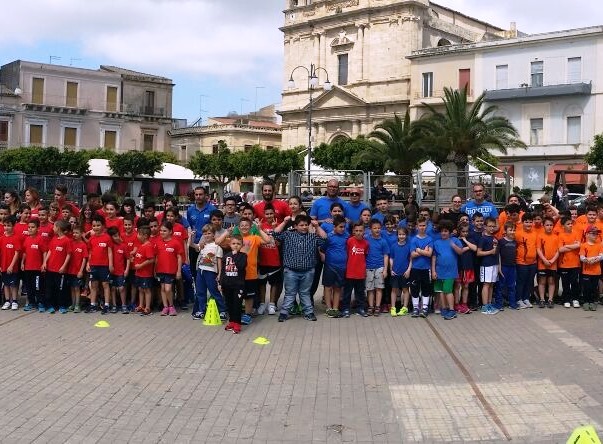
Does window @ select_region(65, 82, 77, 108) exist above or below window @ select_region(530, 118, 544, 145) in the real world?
above

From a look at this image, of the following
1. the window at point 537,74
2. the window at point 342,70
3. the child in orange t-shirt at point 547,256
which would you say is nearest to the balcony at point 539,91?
the window at point 537,74

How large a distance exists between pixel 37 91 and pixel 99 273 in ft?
172

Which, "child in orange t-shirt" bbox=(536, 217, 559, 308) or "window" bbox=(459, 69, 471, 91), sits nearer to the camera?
"child in orange t-shirt" bbox=(536, 217, 559, 308)

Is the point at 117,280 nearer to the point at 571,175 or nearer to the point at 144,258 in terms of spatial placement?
the point at 144,258

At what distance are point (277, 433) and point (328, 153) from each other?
132 feet

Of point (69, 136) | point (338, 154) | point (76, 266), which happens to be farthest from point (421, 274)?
point (69, 136)

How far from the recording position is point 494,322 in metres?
9.40

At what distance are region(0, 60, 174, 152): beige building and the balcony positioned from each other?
3295cm

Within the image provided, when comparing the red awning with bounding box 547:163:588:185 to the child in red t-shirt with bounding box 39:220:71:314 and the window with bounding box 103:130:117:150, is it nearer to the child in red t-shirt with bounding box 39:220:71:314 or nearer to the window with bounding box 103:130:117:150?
the child in red t-shirt with bounding box 39:220:71:314

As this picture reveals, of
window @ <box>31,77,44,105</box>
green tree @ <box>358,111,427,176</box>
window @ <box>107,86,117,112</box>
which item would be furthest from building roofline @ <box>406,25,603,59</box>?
window @ <box>31,77,44,105</box>

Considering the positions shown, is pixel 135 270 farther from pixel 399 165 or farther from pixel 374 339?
pixel 399 165

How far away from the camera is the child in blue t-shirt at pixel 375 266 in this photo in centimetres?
1002

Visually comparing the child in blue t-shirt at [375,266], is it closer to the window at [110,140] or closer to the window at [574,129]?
the window at [574,129]

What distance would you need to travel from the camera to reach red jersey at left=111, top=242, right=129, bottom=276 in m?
10.0
